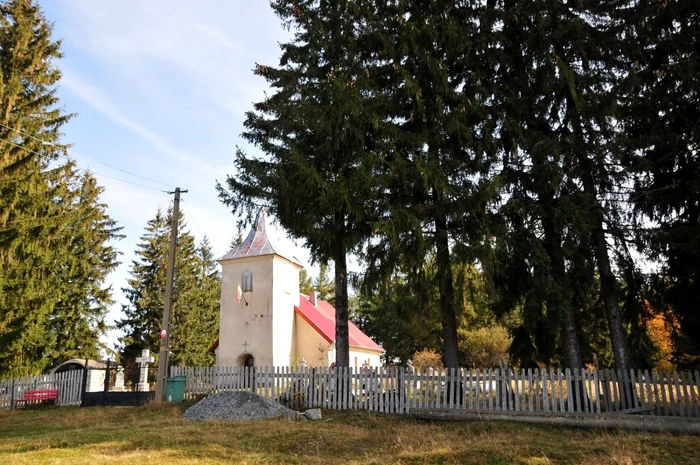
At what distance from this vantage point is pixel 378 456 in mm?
7668

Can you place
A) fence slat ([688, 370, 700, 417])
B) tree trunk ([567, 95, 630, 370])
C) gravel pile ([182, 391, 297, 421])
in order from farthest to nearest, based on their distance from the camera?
gravel pile ([182, 391, 297, 421]) < tree trunk ([567, 95, 630, 370]) < fence slat ([688, 370, 700, 417])

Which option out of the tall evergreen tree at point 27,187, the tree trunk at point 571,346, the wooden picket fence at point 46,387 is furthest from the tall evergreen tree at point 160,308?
the tree trunk at point 571,346

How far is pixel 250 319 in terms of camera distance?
2602 cm

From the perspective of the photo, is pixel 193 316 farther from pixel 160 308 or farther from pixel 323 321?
pixel 323 321

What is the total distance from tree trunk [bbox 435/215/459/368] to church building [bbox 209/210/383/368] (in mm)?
13394

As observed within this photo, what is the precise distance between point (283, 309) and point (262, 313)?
4.25 feet

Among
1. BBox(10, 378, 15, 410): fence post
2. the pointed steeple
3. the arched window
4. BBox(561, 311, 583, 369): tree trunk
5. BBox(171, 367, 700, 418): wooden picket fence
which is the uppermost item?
the pointed steeple

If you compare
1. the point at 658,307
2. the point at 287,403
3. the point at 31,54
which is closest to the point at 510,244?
the point at 658,307

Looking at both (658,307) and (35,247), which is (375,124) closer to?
(658,307)

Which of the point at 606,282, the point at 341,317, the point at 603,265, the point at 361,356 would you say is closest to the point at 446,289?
the point at 341,317

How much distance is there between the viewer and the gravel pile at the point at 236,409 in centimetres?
1213

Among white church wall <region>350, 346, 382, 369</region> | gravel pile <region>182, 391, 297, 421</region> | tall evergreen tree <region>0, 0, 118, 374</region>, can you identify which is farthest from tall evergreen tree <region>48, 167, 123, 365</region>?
gravel pile <region>182, 391, 297, 421</region>

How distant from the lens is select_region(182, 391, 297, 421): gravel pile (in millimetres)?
12133

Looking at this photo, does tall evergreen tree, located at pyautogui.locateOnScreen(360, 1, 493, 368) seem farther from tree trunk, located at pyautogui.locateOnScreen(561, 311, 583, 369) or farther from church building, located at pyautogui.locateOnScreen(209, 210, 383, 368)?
church building, located at pyautogui.locateOnScreen(209, 210, 383, 368)
